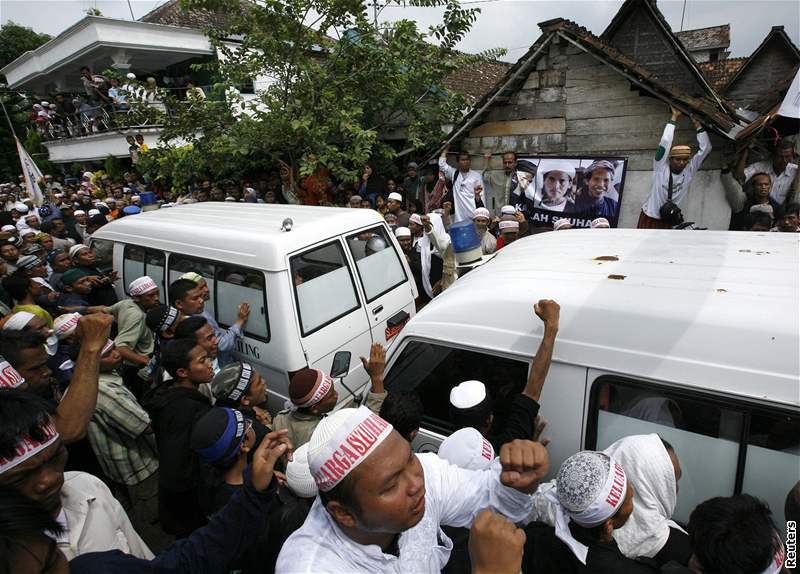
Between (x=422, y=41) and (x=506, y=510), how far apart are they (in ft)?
29.9

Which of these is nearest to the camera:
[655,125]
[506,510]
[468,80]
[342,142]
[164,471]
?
[506,510]

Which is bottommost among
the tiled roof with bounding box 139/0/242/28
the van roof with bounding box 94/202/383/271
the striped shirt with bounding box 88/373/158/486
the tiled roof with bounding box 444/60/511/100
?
the striped shirt with bounding box 88/373/158/486

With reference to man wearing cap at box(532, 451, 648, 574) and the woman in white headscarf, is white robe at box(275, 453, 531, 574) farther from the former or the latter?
the woman in white headscarf

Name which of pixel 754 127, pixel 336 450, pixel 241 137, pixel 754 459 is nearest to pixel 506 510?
pixel 336 450

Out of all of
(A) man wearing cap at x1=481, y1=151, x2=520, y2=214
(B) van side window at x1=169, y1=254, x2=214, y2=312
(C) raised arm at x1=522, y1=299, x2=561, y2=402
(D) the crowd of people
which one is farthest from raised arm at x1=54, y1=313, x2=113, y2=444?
(A) man wearing cap at x1=481, y1=151, x2=520, y2=214

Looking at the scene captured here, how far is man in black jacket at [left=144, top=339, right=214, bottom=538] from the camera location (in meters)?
2.27

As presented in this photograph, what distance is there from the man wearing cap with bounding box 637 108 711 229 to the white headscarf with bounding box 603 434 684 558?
4551 millimetres

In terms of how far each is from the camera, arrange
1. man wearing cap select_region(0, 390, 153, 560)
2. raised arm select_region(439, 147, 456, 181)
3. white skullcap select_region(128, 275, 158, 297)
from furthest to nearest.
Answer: raised arm select_region(439, 147, 456, 181)
white skullcap select_region(128, 275, 158, 297)
man wearing cap select_region(0, 390, 153, 560)

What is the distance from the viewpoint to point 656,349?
5.64 ft

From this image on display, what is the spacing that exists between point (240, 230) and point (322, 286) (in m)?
0.91

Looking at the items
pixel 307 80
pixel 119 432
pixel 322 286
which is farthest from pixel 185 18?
pixel 119 432

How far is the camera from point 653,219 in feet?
17.7

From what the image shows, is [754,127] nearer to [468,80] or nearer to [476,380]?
[476,380]

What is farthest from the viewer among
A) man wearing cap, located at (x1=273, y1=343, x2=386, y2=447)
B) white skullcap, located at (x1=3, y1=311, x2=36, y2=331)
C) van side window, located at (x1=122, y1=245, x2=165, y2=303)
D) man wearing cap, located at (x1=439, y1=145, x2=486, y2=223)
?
man wearing cap, located at (x1=439, y1=145, x2=486, y2=223)
